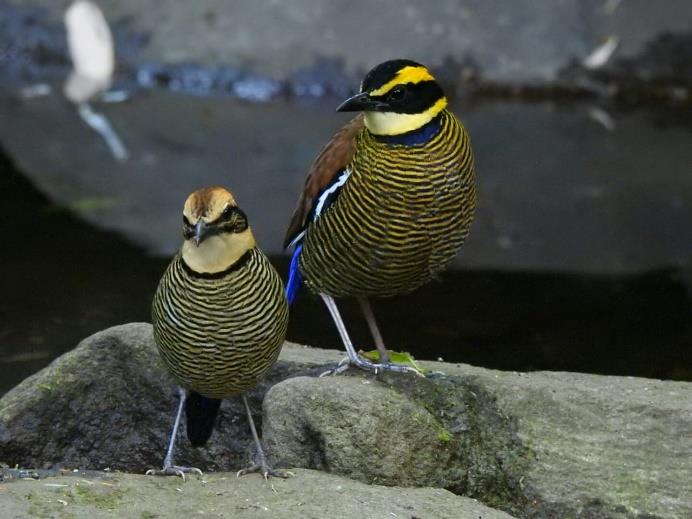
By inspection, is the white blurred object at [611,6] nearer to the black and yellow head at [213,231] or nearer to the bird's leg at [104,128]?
the bird's leg at [104,128]

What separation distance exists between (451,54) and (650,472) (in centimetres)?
752

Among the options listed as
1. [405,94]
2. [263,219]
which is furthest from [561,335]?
[405,94]

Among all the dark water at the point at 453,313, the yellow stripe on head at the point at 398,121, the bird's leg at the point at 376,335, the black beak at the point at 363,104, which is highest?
the black beak at the point at 363,104

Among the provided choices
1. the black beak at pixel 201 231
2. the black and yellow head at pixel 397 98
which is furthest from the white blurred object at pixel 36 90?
the black beak at pixel 201 231

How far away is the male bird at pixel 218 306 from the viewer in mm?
3766

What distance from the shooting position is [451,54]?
11203mm

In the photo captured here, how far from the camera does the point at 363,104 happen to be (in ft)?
14.3

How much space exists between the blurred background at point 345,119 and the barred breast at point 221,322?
223 centimetres

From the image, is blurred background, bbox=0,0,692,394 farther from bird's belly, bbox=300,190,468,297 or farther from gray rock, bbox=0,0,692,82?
bird's belly, bbox=300,190,468,297

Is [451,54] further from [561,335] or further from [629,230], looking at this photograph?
[561,335]

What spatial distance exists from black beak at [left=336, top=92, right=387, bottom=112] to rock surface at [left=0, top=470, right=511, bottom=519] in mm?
1229

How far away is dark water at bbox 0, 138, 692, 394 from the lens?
6.57m

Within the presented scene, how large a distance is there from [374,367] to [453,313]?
256cm

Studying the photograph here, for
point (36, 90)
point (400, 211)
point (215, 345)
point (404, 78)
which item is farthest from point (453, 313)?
point (36, 90)
